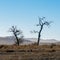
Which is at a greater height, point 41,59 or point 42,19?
point 42,19

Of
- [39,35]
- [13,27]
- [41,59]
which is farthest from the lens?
[13,27]

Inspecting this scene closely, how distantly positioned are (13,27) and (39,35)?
39.5ft

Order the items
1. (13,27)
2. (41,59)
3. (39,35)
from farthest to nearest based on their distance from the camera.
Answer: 1. (13,27)
2. (39,35)
3. (41,59)

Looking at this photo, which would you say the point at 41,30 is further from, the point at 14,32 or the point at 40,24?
the point at 14,32

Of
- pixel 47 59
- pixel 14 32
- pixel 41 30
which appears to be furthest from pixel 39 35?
pixel 47 59

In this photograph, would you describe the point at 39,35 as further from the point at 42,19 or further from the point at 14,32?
the point at 14,32

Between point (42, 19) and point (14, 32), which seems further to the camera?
point (14, 32)

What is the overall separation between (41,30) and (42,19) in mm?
3052

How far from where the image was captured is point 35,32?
68438 mm

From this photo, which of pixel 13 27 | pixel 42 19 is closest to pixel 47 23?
pixel 42 19

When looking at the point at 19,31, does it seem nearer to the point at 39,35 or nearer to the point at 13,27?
the point at 13,27

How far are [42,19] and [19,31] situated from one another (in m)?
13.3

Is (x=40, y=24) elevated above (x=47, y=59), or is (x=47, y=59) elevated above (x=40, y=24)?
(x=40, y=24)

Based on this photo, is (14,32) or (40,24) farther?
(14,32)
